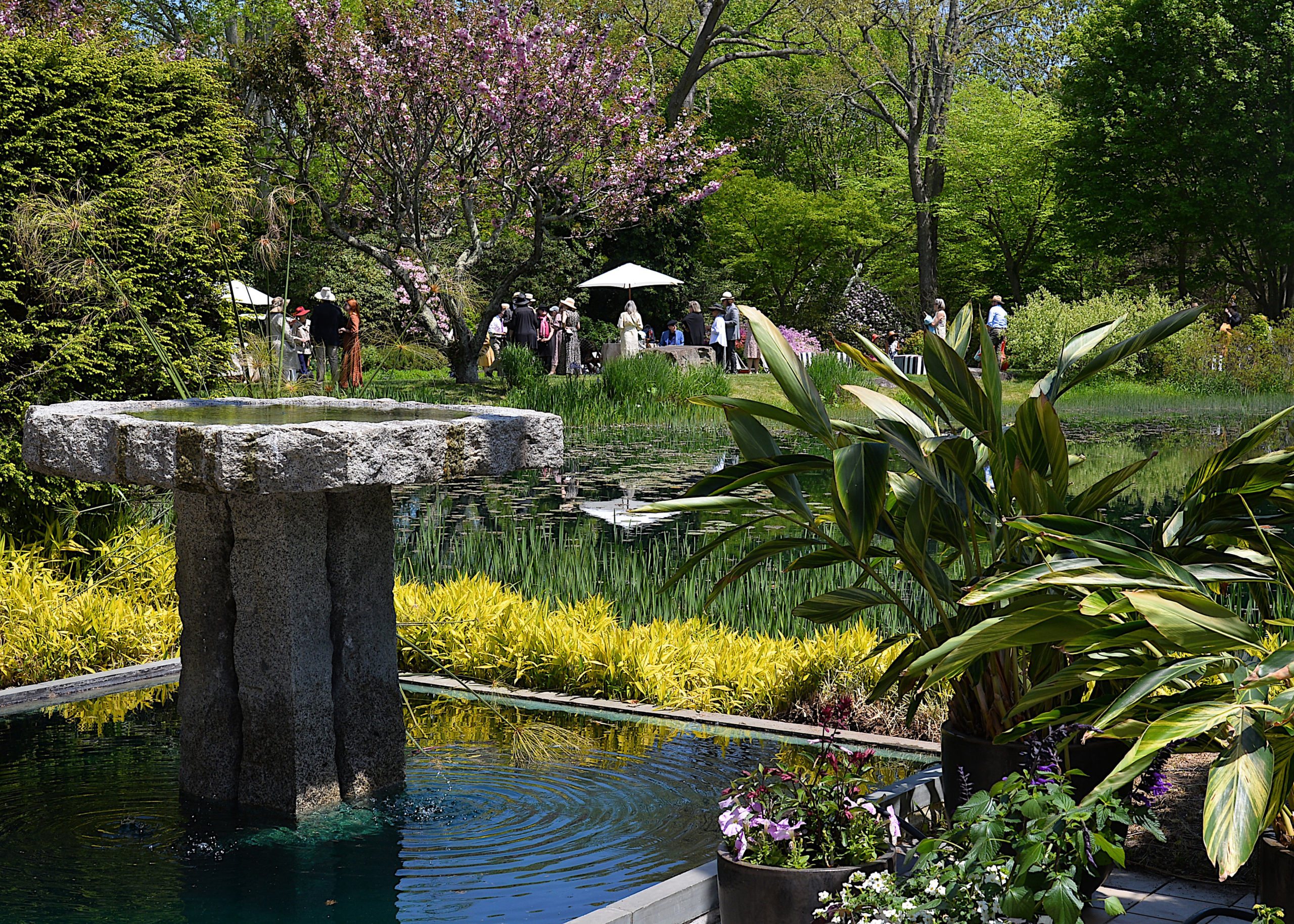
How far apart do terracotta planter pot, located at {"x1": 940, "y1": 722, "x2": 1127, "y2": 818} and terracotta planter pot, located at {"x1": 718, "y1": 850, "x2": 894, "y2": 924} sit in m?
0.70

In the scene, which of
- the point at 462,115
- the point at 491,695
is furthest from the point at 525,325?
the point at 491,695

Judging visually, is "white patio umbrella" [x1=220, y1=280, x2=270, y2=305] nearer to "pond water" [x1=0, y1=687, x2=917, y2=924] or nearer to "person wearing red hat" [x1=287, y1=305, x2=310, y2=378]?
"person wearing red hat" [x1=287, y1=305, x2=310, y2=378]

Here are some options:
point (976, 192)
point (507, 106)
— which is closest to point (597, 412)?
Answer: point (507, 106)

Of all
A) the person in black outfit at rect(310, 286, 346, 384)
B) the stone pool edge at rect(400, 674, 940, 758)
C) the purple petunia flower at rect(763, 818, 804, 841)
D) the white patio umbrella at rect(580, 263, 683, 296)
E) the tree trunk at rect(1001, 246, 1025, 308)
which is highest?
the tree trunk at rect(1001, 246, 1025, 308)

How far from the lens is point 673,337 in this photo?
2838 centimetres

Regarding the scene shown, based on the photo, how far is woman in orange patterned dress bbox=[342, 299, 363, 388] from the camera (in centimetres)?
1520

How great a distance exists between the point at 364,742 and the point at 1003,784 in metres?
2.28

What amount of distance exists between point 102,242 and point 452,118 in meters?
13.4

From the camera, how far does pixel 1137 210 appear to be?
102 ft

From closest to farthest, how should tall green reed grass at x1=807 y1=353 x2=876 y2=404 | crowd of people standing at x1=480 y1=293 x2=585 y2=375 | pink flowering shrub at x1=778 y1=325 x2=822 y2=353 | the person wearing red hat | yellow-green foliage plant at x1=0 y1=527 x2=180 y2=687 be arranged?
yellow-green foliage plant at x1=0 y1=527 x2=180 y2=687 → tall green reed grass at x1=807 y1=353 x2=876 y2=404 → the person wearing red hat → crowd of people standing at x1=480 y1=293 x2=585 y2=375 → pink flowering shrub at x1=778 y1=325 x2=822 y2=353

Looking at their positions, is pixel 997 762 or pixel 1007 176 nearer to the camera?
pixel 997 762

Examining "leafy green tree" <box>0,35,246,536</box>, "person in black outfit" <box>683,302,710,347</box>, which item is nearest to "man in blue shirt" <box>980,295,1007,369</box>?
"person in black outfit" <box>683,302,710,347</box>

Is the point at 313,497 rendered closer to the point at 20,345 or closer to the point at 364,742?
the point at 364,742

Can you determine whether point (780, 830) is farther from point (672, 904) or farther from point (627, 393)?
point (627, 393)
